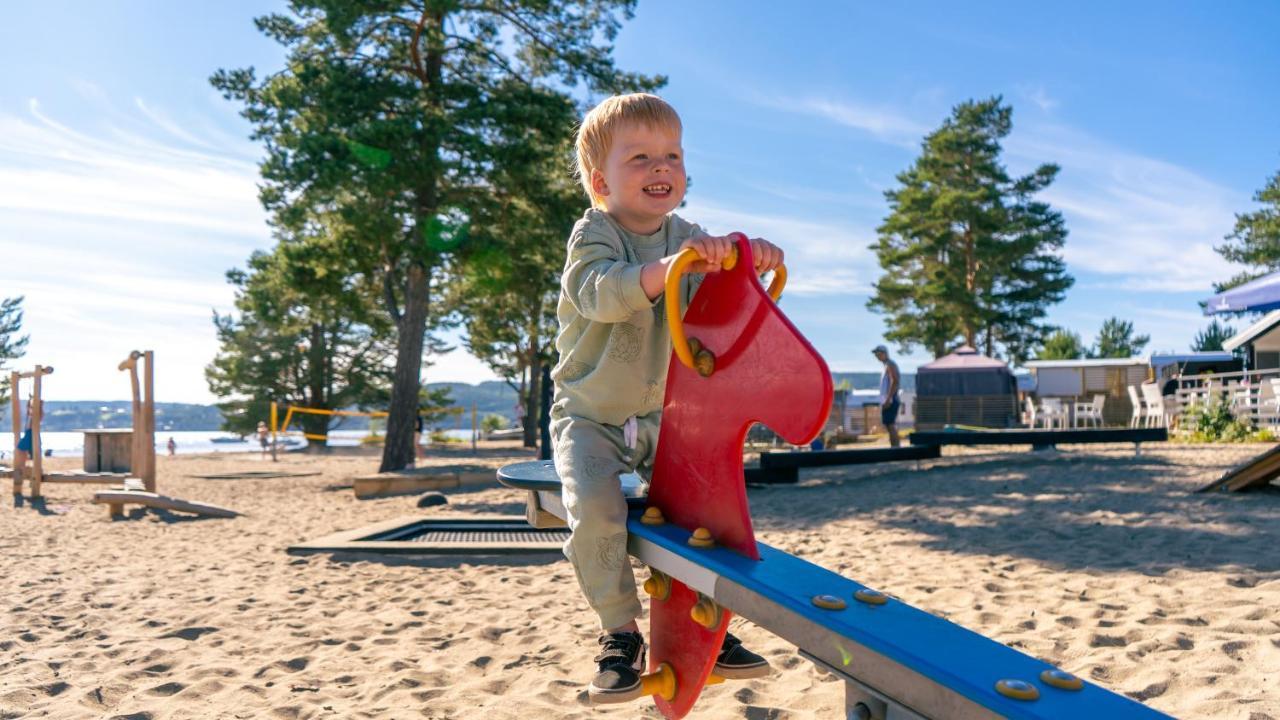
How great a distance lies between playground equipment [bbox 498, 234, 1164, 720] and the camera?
121cm

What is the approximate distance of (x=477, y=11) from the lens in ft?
47.0

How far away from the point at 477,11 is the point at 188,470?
12.1m

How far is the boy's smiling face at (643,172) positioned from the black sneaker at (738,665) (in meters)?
1.04

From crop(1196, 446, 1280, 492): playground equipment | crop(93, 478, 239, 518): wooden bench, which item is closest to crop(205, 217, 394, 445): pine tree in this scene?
crop(93, 478, 239, 518): wooden bench

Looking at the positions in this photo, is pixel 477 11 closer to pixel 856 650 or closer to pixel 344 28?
pixel 344 28

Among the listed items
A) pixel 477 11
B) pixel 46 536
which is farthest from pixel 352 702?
pixel 477 11

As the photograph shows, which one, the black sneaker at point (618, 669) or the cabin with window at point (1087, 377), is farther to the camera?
the cabin with window at point (1087, 377)

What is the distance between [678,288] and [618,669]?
0.86 m

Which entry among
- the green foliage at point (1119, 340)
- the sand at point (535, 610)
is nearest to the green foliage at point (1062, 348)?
→ the green foliage at point (1119, 340)

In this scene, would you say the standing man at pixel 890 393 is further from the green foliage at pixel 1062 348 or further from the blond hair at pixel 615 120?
the green foliage at pixel 1062 348

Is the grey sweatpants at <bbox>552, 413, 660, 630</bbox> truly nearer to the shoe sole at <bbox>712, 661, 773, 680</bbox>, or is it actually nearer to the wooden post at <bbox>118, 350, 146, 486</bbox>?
the shoe sole at <bbox>712, 661, 773, 680</bbox>

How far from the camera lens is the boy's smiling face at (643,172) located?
195 cm

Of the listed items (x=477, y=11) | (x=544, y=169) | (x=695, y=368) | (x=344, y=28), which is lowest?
(x=695, y=368)

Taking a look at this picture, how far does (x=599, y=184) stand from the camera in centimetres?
211
